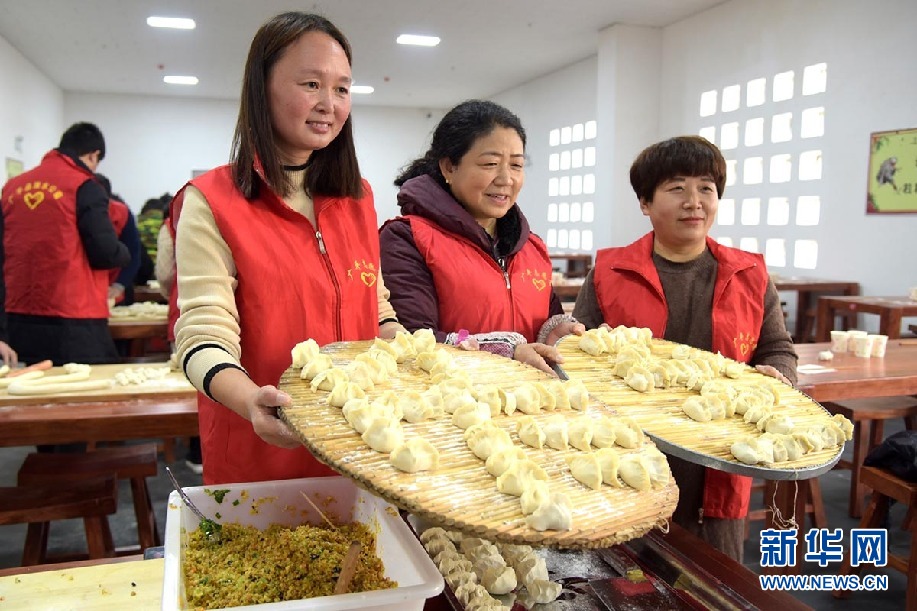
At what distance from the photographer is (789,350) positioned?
2.01m

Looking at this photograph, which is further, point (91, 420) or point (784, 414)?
point (91, 420)

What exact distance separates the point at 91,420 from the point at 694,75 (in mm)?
7783

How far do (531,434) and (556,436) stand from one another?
4cm

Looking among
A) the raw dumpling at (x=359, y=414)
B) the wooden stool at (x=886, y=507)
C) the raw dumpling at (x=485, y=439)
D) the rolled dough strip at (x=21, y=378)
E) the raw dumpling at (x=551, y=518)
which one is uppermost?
the raw dumpling at (x=359, y=414)

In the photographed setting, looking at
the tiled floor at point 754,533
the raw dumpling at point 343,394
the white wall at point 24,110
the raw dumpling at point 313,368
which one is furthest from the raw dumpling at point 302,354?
the white wall at point 24,110

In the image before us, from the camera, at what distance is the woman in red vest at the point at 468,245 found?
1.83 meters

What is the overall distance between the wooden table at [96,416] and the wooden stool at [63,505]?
18 cm

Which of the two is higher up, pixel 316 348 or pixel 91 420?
pixel 316 348

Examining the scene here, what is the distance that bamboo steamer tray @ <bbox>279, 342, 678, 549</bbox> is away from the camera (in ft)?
2.58

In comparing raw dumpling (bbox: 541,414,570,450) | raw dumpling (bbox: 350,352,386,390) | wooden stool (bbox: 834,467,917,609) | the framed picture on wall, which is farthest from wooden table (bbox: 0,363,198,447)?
the framed picture on wall

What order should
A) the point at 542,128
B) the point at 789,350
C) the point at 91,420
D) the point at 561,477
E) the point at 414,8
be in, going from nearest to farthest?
the point at 561,477 < the point at 789,350 < the point at 91,420 < the point at 414,8 < the point at 542,128

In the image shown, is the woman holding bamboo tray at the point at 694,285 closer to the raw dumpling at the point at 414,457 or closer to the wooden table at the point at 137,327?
the raw dumpling at the point at 414,457

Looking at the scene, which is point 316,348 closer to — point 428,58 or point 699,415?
point 699,415

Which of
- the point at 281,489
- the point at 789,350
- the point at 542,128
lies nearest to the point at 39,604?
the point at 281,489
